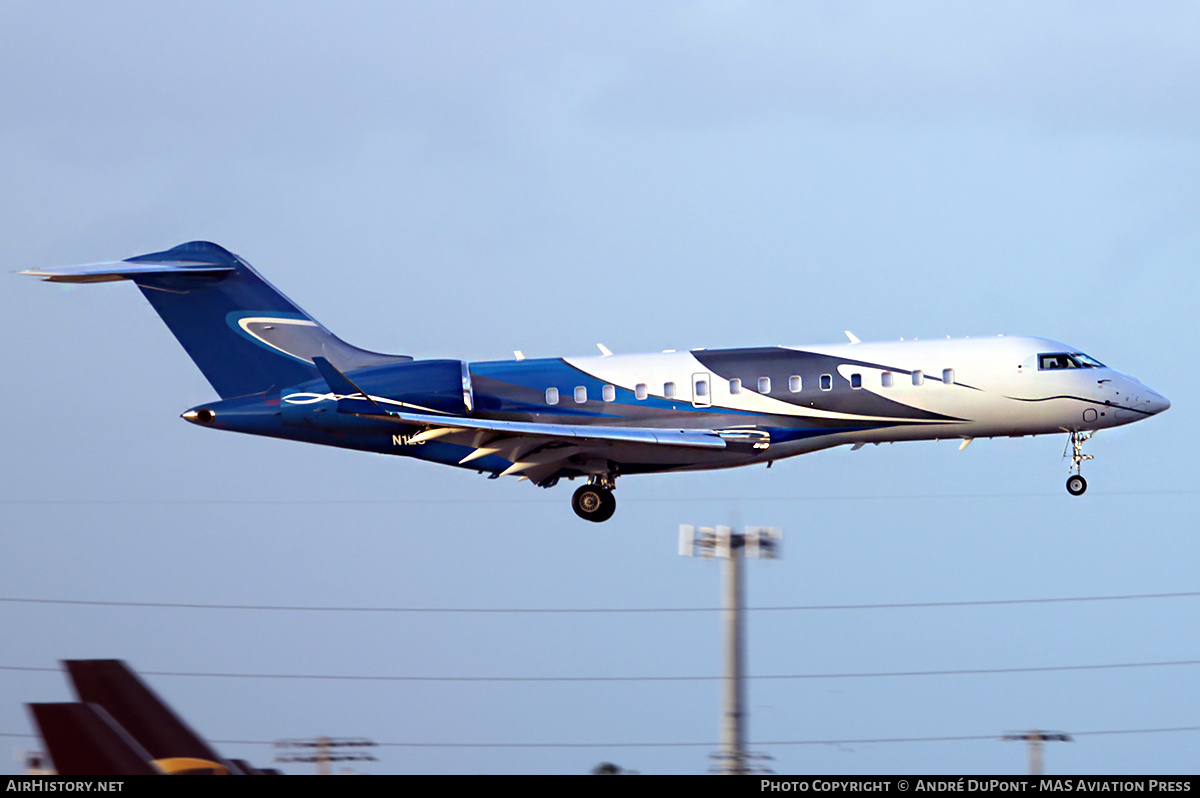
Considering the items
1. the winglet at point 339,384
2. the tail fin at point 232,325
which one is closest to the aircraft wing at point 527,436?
the winglet at point 339,384

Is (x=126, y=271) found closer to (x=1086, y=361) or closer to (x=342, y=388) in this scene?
(x=342, y=388)

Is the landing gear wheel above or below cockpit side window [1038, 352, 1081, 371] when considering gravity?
below

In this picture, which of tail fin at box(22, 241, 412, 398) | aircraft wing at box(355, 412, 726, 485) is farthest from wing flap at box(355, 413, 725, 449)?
tail fin at box(22, 241, 412, 398)

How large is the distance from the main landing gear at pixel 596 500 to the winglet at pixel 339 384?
15.4ft

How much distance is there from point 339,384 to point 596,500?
581 cm

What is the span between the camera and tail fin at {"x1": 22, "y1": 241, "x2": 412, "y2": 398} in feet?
114

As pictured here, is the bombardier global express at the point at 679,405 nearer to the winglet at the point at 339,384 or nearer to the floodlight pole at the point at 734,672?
the winglet at the point at 339,384

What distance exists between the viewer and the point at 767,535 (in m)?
28.0

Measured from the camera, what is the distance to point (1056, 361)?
1284 inches

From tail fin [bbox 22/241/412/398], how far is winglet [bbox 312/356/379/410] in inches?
87.1

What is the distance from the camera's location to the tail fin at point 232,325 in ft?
114

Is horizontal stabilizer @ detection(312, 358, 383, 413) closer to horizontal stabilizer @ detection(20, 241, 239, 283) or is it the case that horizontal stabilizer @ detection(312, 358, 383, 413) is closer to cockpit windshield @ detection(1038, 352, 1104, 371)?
A: horizontal stabilizer @ detection(20, 241, 239, 283)
